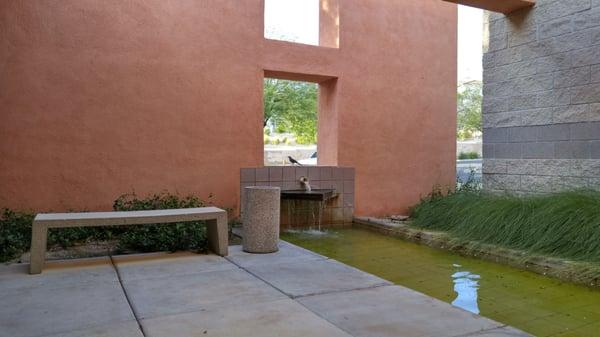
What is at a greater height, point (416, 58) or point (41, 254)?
point (416, 58)

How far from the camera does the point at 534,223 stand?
5688mm

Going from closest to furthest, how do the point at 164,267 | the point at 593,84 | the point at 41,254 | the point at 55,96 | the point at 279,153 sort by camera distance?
the point at 41,254 < the point at 164,267 < the point at 593,84 < the point at 55,96 < the point at 279,153

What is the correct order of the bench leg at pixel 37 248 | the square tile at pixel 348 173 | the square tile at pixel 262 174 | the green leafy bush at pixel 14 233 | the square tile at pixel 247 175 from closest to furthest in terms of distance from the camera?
the bench leg at pixel 37 248 → the green leafy bush at pixel 14 233 → the square tile at pixel 247 175 → the square tile at pixel 262 174 → the square tile at pixel 348 173

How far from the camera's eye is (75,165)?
6.66 meters

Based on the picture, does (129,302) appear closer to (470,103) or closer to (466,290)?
(466,290)

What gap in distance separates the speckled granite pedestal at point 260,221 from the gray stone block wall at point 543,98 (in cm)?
386

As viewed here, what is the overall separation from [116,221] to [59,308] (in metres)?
1.36

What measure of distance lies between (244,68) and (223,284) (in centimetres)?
452

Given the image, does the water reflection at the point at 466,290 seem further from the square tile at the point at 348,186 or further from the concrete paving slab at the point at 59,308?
the square tile at the point at 348,186

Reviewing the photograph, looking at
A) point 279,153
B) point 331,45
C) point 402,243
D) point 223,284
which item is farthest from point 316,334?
point 279,153

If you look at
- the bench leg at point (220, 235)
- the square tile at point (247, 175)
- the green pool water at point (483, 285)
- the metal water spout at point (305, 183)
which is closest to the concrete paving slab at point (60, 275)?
the bench leg at point (220, 235)

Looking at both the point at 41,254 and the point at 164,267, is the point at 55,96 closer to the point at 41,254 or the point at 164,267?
the point at 41,254

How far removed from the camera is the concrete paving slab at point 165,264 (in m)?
4.48

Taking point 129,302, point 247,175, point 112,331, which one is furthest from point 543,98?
point 112,331
